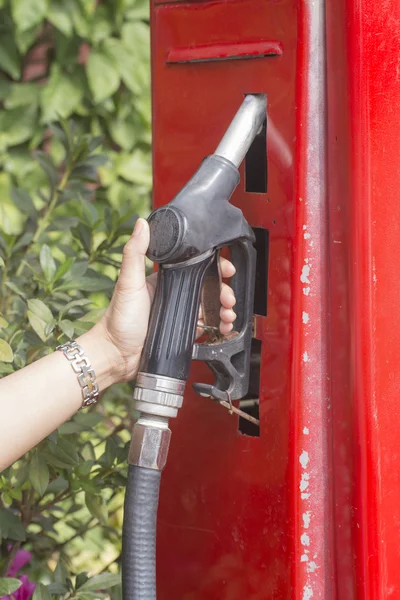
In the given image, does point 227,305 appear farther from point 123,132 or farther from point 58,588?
point 123,132

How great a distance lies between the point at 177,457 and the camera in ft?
4.19

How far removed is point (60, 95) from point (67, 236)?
1.64 ft

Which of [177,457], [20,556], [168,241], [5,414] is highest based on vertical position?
[168,241]

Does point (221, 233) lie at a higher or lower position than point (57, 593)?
higher

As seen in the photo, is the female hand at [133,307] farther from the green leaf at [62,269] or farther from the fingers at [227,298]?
the green leaf at [62,269]

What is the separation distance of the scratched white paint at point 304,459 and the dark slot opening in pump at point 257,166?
359 millimetres

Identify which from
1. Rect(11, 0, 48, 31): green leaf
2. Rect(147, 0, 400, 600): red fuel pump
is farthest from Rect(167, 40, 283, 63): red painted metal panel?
Rect(11, 0, 48, 31): green leaf

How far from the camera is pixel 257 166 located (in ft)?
3.91

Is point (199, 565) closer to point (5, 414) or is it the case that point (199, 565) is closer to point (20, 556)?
point (5, 414)

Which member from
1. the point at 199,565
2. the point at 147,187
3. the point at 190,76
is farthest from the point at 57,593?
the point at 147,187

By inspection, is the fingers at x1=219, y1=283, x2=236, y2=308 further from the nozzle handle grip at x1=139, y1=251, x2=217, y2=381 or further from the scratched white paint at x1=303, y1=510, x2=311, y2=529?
the scratched white paint at x1=303, y1=510, x2=311, y2=529

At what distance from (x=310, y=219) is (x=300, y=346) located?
0.54ft

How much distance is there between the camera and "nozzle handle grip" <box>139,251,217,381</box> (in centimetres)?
107

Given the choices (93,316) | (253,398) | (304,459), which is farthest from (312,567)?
(93,316)
